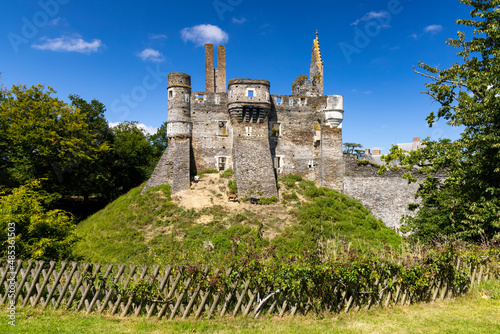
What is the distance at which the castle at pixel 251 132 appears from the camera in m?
25.5

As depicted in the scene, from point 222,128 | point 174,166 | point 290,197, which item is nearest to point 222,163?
point 222,128

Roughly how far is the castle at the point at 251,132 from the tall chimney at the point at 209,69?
8 cm

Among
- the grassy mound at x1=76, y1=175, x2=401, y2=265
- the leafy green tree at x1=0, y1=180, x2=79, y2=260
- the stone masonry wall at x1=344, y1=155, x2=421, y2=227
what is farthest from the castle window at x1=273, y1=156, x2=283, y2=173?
the leafy green tree at x1=0, y1=180, x2=79, y2=260

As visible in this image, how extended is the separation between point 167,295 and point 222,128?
20611 mm

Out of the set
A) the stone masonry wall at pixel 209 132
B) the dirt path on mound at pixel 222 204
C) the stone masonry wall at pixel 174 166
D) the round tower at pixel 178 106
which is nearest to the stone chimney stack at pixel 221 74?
the stone masonry wall at pixel 209 132

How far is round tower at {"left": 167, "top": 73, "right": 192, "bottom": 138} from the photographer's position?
26.0 m

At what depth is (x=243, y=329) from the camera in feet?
23.6

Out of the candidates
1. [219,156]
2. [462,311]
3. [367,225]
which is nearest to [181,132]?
[219,156]

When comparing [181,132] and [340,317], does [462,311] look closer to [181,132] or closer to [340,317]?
[340,317]

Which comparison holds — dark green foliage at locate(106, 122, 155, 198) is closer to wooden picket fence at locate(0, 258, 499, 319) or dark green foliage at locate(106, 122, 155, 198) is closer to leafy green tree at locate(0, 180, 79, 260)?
leafy green tree at locate(0, 180, 79, 260)

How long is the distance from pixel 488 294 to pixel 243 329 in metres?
7.58

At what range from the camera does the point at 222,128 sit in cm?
2728

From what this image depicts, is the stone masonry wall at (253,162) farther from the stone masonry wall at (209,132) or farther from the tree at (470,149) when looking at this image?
the tree at (470,149)

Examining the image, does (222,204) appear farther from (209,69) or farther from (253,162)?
(209,69)
